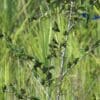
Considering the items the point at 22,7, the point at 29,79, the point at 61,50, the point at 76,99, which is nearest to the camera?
the point at 61,50

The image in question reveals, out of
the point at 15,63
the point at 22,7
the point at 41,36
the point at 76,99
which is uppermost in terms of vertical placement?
the point at 22,7

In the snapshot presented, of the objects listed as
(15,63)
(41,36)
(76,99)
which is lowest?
(76,99)

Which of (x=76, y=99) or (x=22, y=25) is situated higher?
(x=22, y=25)

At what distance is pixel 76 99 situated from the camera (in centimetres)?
213

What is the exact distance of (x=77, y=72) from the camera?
2.26m

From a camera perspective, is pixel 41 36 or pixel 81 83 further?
pixel 81 83

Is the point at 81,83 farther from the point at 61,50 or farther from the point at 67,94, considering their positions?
the point at 61,50

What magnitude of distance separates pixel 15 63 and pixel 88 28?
478 mm

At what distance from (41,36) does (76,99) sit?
15.9 inches

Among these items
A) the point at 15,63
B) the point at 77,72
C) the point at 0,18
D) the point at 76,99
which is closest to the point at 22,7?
the point at 0,18

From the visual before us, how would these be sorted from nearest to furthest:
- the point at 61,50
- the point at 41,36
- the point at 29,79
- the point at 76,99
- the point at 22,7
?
the point at 61,50
the point at 41,36
the point at 76,99
the point at 29,79
the point at 22,7

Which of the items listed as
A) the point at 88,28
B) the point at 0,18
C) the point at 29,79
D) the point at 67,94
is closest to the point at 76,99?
the point at 67,94

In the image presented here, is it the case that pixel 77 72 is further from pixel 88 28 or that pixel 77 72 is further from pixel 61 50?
pixel 61 50

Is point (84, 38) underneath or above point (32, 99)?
above
